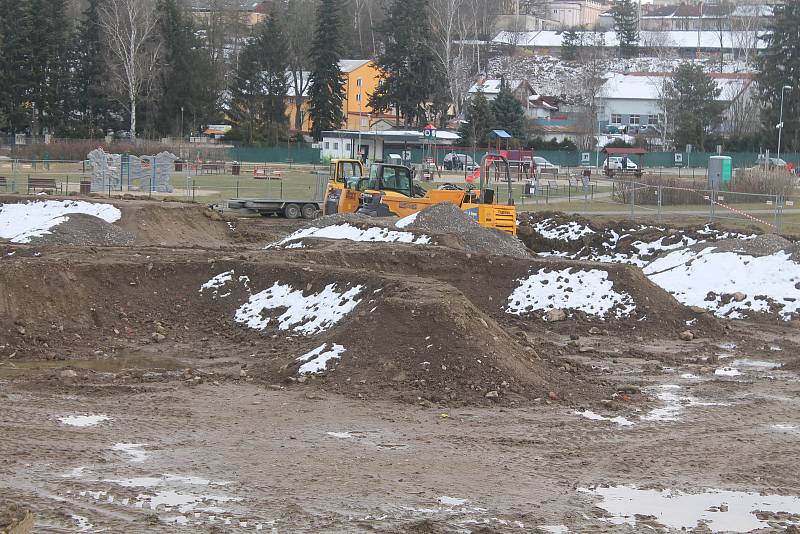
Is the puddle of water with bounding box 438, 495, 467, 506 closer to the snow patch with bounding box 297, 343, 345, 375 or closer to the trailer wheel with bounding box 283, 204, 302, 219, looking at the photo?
the snow patch with bounding box 297, 343, 345, 375

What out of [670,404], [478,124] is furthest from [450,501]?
[478,124]

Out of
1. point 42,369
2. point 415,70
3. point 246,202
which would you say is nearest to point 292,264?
point 42,369

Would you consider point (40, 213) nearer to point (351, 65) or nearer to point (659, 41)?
point (351, 65)

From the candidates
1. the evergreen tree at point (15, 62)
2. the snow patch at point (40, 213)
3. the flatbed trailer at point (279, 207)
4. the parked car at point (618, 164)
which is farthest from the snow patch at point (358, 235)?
the evergreen tree at point (15, 62)

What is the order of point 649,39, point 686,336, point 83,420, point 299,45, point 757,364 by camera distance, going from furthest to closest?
point 649,39
point 299,45
point 686,336
point 757,364
point 83,420

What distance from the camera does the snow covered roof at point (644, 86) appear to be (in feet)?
332

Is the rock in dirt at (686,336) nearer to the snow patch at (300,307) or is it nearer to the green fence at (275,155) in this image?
the snow patch at (300,307)

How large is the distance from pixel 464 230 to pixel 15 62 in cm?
6535

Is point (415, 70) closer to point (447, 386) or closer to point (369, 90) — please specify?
point (369, 90)

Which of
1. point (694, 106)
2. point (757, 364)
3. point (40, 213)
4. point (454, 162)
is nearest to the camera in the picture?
point (757, 364)

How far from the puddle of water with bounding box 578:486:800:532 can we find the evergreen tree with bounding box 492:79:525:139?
3097 inches

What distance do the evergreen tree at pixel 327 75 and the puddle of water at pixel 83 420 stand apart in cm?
7762

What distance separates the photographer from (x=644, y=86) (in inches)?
4267

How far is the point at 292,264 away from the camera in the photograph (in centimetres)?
Answer: 2012
